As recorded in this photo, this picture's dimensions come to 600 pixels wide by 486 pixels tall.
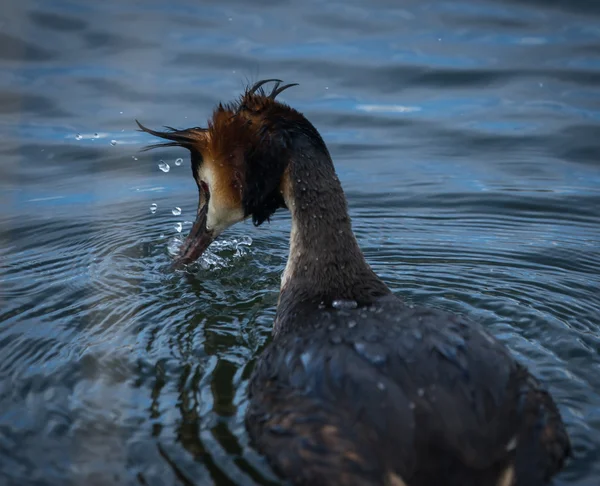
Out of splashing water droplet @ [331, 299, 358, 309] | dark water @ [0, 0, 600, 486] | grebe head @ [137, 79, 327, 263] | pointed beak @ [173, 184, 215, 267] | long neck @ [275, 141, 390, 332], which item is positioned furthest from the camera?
pointed beak @ [173, 184, 215, 267]

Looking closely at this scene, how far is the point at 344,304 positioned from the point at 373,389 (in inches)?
38.6

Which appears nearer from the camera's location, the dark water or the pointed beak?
the dark water

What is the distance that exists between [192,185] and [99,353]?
125 inches

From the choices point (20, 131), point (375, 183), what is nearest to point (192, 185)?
point (375, 183)

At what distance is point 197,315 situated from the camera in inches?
205

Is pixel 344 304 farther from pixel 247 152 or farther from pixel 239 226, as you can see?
pixel 239 226

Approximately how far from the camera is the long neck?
15.1 ft

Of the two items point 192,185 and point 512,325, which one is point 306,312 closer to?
point 512,325

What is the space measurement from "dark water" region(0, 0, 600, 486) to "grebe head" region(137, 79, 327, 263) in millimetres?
635

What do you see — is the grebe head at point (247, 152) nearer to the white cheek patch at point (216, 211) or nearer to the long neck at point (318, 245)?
the white cheek patch at point (216, 211)

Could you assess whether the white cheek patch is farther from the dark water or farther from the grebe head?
the dark water

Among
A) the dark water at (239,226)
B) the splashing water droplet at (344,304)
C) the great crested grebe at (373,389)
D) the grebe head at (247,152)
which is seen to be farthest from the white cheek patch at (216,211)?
the splashing water droplet at (344,304)

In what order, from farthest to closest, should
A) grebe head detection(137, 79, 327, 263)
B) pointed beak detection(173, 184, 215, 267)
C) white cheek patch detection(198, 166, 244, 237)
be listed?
pointed beak detection(173, 184, 215, 267), white cheek patch detection(198, 166, 244, 237), grebe head detection(137, 79, 327, 263)

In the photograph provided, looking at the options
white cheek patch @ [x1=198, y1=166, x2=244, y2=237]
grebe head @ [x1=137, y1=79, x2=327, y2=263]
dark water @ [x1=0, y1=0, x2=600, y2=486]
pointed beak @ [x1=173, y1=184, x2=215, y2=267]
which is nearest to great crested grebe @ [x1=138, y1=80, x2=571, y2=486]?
grebe head @ [x1=137, y1=79, x2=327, y2=263]
